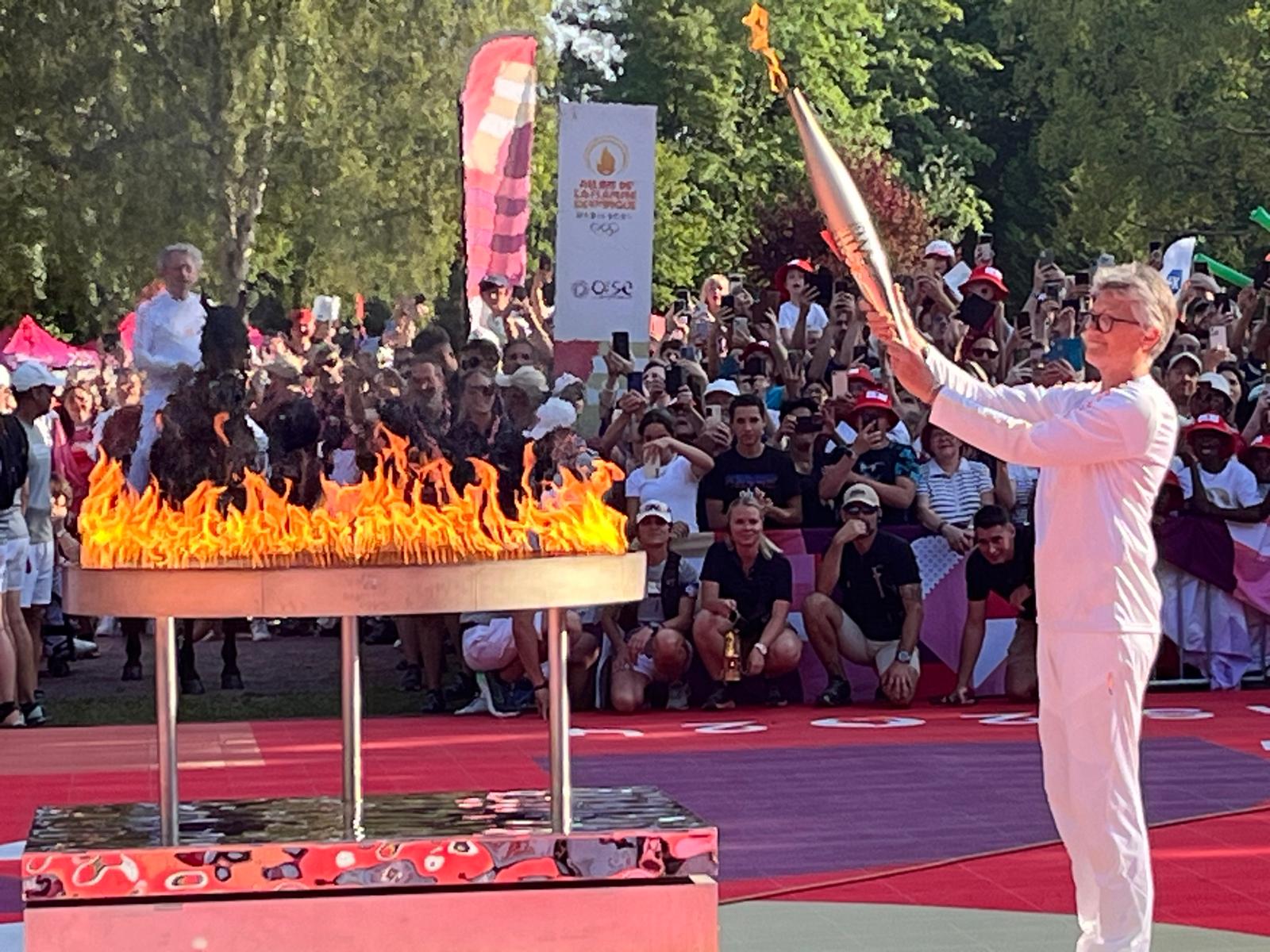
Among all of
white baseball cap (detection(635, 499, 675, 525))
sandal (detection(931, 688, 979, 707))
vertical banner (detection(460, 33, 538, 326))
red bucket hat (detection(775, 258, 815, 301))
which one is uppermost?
vertical banner (detection(460, 33, 538, 326))

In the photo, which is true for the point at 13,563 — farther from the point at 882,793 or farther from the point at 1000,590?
the point at 1000,590

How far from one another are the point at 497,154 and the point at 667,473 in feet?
21.7

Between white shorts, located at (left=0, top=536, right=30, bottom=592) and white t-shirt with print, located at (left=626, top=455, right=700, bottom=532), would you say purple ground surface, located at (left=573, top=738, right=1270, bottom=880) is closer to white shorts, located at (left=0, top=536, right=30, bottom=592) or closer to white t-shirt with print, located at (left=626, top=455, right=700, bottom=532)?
white t-shirt with print, located at (left=626, top=455, right=700, bottom=532)

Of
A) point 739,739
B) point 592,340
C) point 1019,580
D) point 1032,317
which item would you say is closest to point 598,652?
point 739,739

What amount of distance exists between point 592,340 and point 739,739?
5.32m

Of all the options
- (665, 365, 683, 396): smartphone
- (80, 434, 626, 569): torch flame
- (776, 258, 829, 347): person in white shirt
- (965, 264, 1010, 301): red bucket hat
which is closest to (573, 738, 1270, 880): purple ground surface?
(80, 434, 626, 569): torch flame

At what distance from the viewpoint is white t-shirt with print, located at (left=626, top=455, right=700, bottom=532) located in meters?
14.5

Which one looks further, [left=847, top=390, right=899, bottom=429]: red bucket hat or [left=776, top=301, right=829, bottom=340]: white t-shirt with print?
[left=776, top=301, right=829, bottom=340]: white t-shirt with print

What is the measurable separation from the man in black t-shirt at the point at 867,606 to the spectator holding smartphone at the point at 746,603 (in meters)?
0.25

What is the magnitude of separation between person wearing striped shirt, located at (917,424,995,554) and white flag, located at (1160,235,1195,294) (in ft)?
16.5

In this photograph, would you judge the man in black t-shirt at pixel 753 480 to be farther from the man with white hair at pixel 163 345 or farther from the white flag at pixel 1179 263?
the white flag at pixel 1179 263

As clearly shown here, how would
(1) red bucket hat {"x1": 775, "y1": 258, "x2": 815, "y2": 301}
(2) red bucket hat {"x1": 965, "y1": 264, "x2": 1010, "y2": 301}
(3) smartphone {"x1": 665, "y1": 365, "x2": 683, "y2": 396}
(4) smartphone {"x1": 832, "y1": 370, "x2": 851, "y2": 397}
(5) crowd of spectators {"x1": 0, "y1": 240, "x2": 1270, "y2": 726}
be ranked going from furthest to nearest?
(1) red bucket hat {"x1": 775, "y1": 258, "x2": 815, "y2": 301}, (2) red bucket hat {"x1": 965, "y1": 264, "x2": 1010, "y2": 301}, (3) smartphone {"x1": 665, "y1": 365, "x2": 683, "y2": 396}, (4) smartphone {"x1": 832, "y1": 370, "x2": 851, "y2": 397}, (5) crowd of spectators {"x1": 0, "y1": 240, "x2": 1270, "y2": 726}

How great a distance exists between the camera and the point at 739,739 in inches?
507

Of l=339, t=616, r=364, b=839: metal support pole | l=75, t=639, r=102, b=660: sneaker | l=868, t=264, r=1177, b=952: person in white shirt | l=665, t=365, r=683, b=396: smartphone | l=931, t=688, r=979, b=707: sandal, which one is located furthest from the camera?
l=75, t=639, r=102, b=660: sneaker
